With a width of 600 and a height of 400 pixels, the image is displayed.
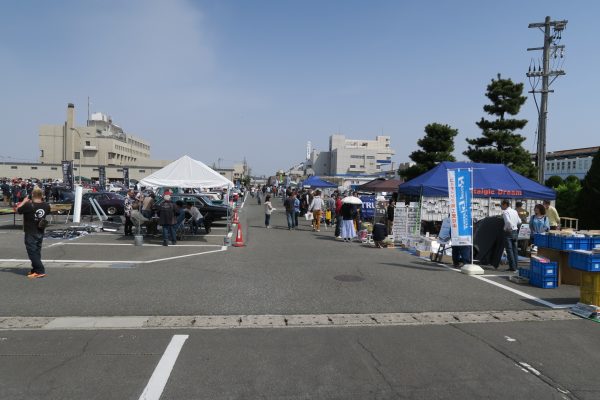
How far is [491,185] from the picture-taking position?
1558cm

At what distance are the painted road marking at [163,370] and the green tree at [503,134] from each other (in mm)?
25100

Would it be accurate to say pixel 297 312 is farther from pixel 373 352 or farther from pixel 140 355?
pixel 140 355

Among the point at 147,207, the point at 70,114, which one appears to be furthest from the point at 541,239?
the point at 70,114

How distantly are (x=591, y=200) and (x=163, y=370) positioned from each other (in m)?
20.3

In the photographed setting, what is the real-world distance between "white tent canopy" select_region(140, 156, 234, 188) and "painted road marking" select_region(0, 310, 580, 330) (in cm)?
981

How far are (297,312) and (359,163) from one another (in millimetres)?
124298

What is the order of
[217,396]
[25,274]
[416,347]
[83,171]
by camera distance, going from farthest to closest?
[83,171] < [25,274] < [416,347] < [217,396]

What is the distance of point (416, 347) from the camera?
5.18 meters

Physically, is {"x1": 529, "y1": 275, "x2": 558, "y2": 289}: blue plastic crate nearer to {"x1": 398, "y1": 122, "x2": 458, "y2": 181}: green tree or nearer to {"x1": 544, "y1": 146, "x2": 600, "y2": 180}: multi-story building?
{"x1": 398, "y1": 122, "x2": 458, "y2": 181}: green tree

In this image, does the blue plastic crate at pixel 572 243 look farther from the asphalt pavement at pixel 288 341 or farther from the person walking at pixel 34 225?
the person walking at pixel 34 225

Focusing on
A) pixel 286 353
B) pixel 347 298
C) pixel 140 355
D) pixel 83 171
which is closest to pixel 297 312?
pixel 347 298

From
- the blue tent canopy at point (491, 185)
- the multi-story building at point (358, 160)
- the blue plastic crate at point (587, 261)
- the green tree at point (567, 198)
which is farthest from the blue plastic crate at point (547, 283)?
the multi-story building at point (358, 160)

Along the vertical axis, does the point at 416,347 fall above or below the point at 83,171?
below

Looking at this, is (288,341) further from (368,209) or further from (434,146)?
(434,146)
